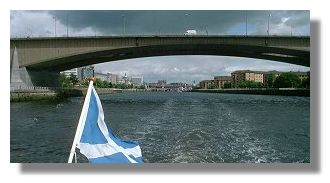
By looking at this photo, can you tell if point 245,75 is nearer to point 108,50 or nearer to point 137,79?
point 108,50

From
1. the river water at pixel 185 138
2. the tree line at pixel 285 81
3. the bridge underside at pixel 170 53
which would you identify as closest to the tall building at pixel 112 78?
the river water at pixel 185 138

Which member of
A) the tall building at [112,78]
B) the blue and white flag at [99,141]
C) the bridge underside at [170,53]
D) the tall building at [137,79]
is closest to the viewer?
the blue and white flag at [99,141]

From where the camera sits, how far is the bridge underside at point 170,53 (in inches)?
739

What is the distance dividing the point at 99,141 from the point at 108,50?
724 inches

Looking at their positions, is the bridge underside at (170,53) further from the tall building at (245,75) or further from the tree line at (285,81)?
the tree line at (285,81)

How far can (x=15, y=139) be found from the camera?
11062 millimetres

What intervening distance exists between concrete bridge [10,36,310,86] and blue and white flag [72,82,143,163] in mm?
13123

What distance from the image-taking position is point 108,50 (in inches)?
897

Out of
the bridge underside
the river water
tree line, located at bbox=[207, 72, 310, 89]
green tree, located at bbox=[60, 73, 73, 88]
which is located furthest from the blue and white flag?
green tree, located at bbox=[60, 73, 73, 88]

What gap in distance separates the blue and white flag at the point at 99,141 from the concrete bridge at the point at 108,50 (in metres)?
13.1

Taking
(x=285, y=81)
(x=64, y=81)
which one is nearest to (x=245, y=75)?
(x=64, y=81)
